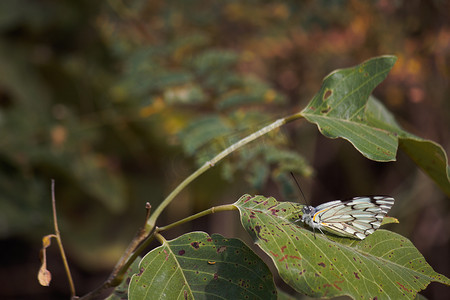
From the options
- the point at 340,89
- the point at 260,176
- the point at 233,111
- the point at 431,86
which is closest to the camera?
the point at 340,89

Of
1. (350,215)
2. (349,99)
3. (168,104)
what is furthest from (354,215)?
(168,104)

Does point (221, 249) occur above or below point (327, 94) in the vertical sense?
below

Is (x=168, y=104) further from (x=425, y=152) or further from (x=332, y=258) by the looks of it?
(x=332, y=258)

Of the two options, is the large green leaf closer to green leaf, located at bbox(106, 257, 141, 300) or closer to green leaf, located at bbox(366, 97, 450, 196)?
green leaf, located at bbox(366, 97, 450, 196)

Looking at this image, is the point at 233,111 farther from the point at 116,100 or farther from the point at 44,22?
the point at 44,22

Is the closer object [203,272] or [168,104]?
[203,272]

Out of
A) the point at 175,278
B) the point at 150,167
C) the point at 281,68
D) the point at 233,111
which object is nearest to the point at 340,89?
the point at 175,278

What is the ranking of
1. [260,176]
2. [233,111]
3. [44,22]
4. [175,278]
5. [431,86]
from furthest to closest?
1. [44,22]
2. [431,86]
3. [233,111]
4. [260,176]
5. [175,278]

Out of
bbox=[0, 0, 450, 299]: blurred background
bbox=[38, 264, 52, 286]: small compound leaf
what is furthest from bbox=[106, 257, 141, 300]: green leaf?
bbox=[0, 0, 450, 299]: blurred background
